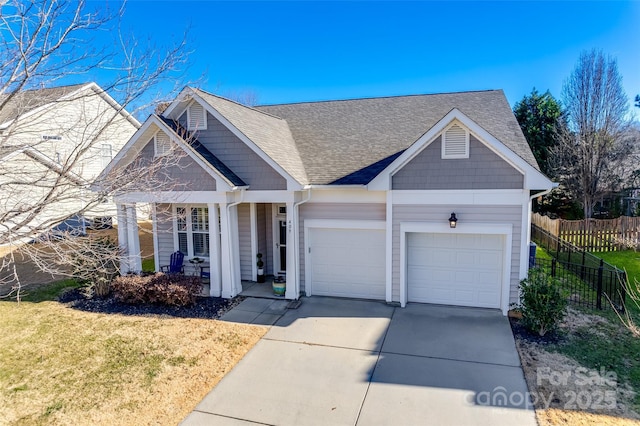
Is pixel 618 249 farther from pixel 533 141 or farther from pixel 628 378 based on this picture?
pixel 628 378

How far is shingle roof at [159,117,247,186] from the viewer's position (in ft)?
34.9

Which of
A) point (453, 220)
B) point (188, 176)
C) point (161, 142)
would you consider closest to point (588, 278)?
point (453, 220)

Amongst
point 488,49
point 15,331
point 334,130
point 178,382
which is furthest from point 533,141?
point 15,331

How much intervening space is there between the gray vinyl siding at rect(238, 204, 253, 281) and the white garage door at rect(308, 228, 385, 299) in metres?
2.29

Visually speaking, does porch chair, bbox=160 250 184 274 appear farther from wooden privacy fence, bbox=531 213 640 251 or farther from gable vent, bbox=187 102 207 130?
wooden privacy fence, bbox=531 213 640 251

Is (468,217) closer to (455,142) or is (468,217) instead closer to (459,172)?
(459,172)

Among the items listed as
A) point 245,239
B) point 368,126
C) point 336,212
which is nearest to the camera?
point 336,212

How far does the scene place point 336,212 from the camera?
10797 mm

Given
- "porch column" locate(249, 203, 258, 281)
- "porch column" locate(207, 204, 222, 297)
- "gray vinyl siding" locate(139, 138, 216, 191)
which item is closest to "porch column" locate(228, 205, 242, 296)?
"porch column" locate(207, 204, 222, 297)

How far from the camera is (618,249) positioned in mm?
17219

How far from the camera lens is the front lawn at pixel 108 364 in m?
5.89

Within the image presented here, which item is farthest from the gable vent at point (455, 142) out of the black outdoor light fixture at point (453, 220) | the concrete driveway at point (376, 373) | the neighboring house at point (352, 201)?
the concrete driveway at point (376, 373)

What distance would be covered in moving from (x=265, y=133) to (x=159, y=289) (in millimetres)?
5614

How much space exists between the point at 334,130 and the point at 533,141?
19648 millimetres
